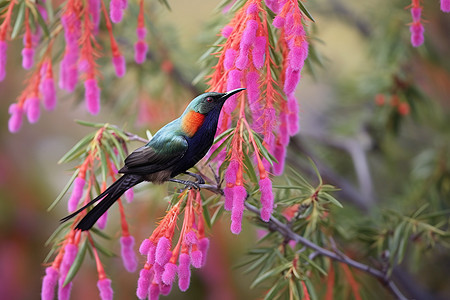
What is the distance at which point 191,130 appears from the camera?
0.73m

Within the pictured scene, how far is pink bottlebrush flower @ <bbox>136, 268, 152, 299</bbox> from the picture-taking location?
71 cm

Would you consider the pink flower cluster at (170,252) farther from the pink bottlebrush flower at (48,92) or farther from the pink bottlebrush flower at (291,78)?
the pink bottlebrush flower at (48,92)

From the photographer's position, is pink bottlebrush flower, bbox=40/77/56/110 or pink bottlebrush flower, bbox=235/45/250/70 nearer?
→ pink bottlebrush flower, bbox=235/45/250/70

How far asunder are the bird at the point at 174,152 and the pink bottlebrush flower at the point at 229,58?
1.6 inches

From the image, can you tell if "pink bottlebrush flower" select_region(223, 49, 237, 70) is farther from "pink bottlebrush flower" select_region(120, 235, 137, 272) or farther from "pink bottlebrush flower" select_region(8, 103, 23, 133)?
"pink bottlebrush flower" select_region(8, 103, 23, 133)

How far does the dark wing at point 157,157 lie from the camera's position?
72 centimetres

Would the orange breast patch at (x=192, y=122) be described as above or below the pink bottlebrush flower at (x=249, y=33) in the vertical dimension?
below

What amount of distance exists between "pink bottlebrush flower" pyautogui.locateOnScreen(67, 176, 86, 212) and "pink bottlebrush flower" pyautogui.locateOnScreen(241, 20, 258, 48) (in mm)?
352

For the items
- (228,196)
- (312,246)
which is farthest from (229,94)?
(312,246)

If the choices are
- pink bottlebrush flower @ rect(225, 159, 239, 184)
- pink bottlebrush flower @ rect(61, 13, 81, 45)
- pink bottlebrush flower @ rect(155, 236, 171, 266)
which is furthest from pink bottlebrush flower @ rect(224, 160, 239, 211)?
pink bottlebrush flower @ rect(61, 13, 81, 45)

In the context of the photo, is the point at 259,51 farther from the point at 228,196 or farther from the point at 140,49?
the point at 140,49

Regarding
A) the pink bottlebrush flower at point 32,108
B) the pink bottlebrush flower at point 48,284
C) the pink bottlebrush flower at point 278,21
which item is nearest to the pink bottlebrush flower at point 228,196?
the pink bottlebrush flower at point 278,21

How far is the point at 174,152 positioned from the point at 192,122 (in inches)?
2.0

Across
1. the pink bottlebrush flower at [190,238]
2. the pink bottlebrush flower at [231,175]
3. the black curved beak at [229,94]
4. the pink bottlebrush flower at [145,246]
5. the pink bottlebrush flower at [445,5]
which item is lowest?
the pink bottlebrush flower at [190,238]
